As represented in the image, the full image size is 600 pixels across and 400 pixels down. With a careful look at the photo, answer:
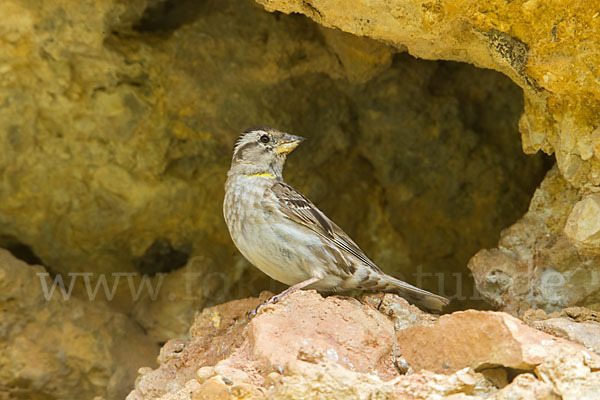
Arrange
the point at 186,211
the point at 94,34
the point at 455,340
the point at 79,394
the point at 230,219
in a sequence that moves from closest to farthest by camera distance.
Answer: the point at 455,340
the point at 230,219
the point at 94,34
the point at 79,394
the point at 186,211

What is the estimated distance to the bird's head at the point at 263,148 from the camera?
5.40 m

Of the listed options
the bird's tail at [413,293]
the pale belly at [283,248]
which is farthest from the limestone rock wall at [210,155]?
the pale belly at [283,248]

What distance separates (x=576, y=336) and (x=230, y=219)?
7.83 feet

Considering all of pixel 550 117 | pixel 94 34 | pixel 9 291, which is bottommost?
pixel 9 291

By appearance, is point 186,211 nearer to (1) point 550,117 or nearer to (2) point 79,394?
(2) point 79,394

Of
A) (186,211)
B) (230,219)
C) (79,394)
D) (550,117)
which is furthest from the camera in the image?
(186,211)

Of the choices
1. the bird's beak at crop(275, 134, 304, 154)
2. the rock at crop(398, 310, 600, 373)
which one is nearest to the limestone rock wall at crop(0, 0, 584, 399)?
Result: the bird's beak at crop(275, 134, 304, 154)

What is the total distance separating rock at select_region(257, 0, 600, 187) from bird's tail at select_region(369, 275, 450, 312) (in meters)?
1.18

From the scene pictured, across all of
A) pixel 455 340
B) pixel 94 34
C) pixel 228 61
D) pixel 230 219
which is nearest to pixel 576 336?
pixel 455 340

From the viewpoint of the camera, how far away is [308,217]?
4.95 meters

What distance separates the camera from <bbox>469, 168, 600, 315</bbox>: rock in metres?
4.56

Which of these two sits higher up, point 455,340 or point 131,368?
point 455,340

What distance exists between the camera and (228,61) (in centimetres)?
582

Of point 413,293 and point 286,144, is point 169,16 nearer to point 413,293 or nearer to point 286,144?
point 286,144
